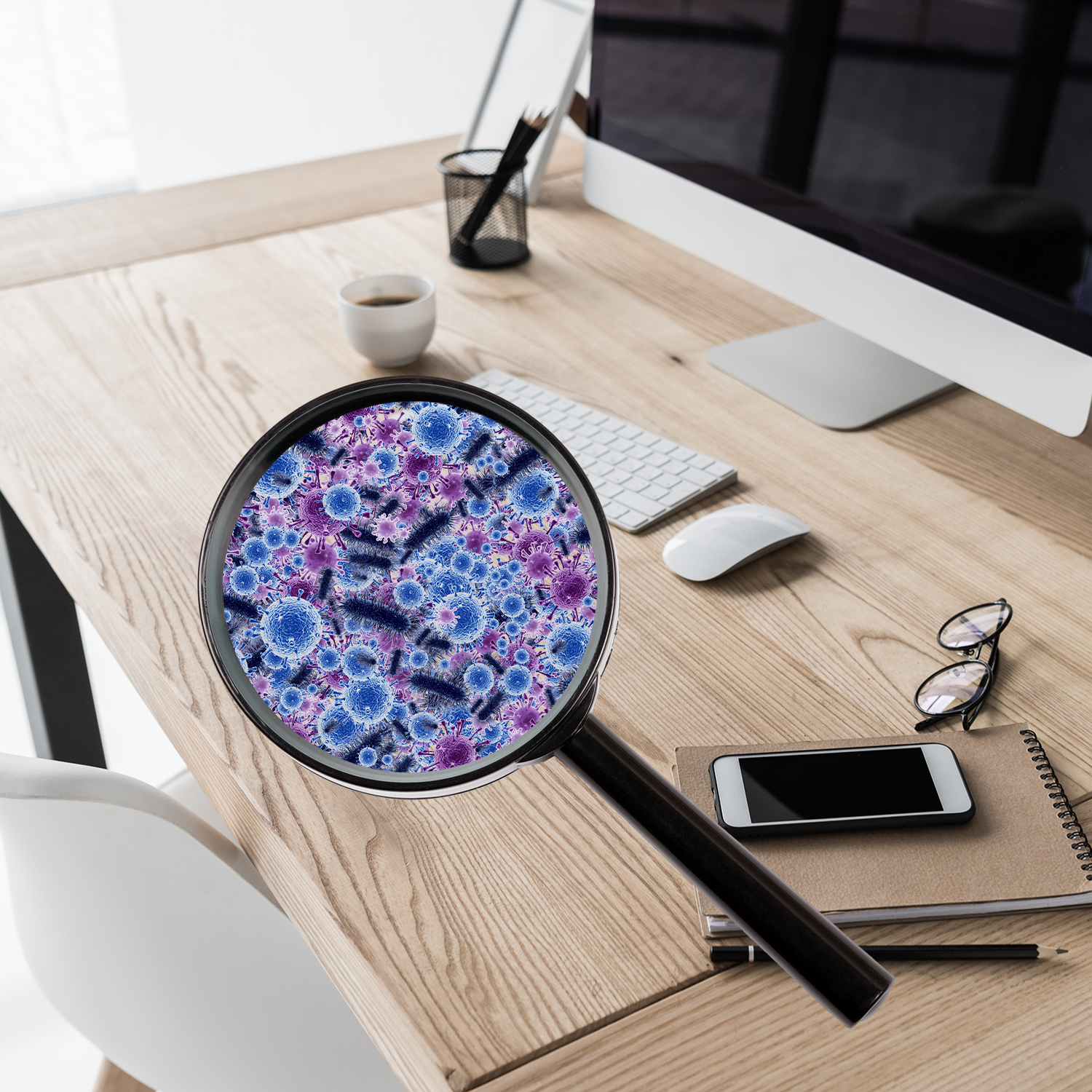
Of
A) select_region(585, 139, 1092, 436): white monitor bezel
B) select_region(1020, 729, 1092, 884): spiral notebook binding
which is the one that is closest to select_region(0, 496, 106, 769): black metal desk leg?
select_region(585, 139, 1092, 436): white monitor bezel

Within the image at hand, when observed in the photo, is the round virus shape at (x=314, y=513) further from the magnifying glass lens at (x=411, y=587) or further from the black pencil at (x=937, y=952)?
the black pencil at (x=937, y=952)

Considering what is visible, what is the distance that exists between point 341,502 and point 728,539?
1.37 feet

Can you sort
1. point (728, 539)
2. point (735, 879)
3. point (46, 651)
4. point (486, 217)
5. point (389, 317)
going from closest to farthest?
point (735, 879) → point (728, 539) → point (389, 317) → point (486, 217) → point (46, 651)

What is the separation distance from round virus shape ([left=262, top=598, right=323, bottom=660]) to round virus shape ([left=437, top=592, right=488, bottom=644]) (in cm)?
4

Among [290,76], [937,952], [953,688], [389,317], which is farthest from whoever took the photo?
[290,76]

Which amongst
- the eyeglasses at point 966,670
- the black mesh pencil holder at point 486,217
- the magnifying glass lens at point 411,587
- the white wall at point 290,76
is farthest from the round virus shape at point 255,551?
the white wall at point 290,76

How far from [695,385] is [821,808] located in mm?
523

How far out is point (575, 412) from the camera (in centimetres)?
90

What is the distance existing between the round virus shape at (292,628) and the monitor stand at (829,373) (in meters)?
0.64

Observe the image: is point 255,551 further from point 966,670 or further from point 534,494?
point 966,670

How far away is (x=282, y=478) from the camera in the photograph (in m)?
0.37

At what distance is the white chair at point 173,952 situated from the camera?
0.62m

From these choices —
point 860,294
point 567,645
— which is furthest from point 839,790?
point 860,294

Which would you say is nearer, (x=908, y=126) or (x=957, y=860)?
(x=957, y=860)
